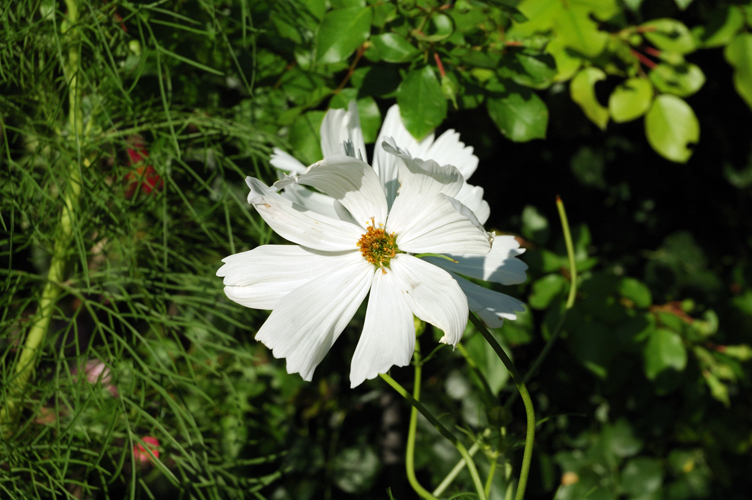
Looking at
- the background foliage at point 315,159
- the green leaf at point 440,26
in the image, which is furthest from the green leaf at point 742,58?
the green leaf at point 440,26

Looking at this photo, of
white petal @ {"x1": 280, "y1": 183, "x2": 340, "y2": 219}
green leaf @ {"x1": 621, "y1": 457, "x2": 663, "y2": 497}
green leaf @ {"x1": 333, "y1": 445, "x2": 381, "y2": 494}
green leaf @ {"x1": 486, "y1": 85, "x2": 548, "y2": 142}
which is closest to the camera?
white petal @ {"x1": 280, "y1": 183, "x2": 340, "y2": 219}

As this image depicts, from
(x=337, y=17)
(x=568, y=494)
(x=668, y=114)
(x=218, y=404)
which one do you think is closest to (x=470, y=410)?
(x=568, y=494)

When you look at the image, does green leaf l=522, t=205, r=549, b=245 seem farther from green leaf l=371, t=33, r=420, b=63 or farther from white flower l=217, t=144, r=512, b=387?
white flower l=217, t=144, r=512, b=387

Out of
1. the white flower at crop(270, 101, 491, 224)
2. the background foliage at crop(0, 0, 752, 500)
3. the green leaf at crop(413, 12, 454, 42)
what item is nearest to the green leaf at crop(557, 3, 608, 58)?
the background foliage at crop(0, 0, 752, 500)

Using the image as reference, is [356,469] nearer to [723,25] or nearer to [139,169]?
[139,169]

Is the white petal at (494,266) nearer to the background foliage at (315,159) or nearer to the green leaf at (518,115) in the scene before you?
the background foliage at (315,159)

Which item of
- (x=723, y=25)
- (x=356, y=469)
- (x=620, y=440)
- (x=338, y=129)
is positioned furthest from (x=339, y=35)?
(x=620, y=440)
